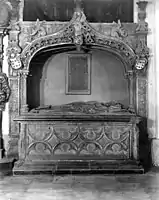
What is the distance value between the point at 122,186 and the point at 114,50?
2.09 meters

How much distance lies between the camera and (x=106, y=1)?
509 cm

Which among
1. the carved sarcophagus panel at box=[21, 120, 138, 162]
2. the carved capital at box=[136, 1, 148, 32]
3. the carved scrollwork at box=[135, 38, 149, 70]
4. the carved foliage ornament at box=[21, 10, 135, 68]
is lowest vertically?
the carved sarcophagus panel at box=[21, 120, 138, 162]

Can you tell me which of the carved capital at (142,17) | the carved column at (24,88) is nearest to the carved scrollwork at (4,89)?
the carved column at (24,88)

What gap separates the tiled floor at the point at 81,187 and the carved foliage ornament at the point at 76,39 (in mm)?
1703

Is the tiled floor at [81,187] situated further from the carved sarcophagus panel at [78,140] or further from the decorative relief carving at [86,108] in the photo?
the decorative relief carving at [86,108]

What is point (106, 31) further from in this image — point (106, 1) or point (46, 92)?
point (46, 92)

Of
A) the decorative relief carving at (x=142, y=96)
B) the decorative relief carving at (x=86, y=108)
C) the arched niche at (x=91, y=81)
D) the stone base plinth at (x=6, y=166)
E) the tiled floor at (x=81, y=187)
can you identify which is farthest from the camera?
the arched niche at (x=91, y=81)

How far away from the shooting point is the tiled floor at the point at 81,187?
11.3 ft

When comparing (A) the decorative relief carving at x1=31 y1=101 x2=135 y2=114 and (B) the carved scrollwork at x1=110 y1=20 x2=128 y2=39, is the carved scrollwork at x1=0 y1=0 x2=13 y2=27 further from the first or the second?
(B) the carved scrollwork at x1=110 y1=20 x2=128 y2=39

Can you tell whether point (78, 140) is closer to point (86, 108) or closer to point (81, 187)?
point (86, 108)

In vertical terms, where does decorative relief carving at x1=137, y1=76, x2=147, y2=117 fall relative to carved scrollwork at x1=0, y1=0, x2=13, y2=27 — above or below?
below

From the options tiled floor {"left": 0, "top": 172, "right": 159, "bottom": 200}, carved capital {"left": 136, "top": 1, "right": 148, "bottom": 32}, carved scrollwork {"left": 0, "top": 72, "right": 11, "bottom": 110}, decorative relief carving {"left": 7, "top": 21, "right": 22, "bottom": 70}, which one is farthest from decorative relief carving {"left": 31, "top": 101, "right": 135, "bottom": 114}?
carved capital {"left": 136, "top": 1, "right": 148, "bottom": 32}

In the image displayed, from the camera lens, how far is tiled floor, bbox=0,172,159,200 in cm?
345

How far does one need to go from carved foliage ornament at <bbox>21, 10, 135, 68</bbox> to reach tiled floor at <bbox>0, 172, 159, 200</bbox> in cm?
170
